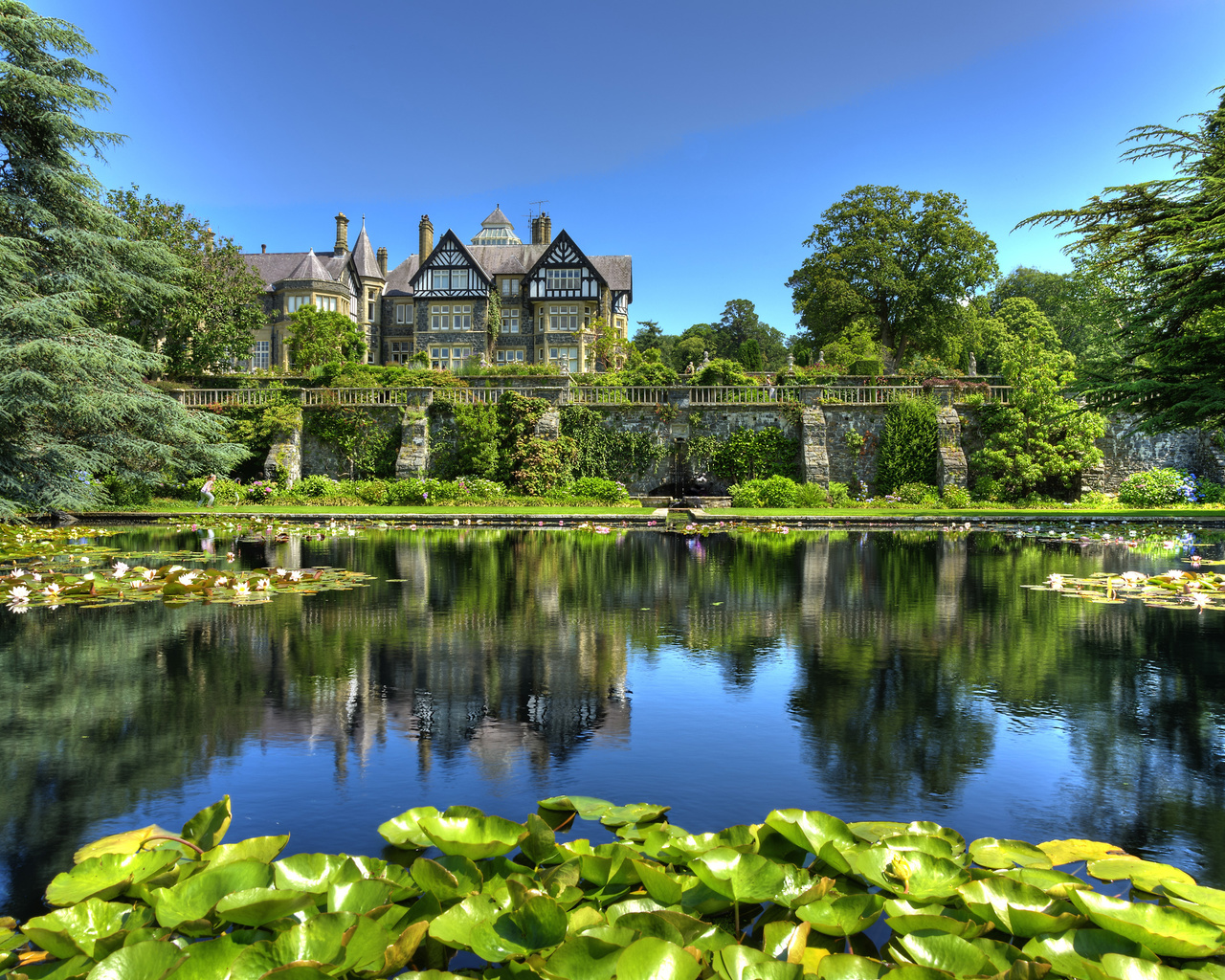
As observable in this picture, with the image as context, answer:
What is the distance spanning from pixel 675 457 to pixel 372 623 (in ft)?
72.4

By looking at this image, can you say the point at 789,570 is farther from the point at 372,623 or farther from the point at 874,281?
the point at 874,281

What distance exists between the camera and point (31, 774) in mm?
3879

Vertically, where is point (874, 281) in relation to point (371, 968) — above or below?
above

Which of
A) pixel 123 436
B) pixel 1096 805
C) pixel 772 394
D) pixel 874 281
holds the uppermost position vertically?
pixel 874 281

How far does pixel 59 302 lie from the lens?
17062 millimetres

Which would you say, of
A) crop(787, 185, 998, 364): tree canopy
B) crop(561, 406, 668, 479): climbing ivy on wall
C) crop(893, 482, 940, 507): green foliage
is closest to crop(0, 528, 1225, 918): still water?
crop(893, 482, 940, 507): green foliage

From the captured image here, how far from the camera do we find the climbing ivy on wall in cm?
2888

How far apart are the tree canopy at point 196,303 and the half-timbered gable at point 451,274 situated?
13978 millimetres

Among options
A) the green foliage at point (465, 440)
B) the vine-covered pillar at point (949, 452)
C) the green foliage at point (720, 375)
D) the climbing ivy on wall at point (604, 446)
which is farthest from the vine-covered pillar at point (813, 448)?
the green foliage at point (465, 440)

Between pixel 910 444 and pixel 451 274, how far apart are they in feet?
111

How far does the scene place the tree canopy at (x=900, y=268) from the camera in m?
40.1

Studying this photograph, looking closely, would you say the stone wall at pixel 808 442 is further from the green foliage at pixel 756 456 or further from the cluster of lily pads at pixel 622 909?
the cluster of lily pads at pixel 622 909

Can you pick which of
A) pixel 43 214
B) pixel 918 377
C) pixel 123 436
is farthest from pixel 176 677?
pixel 918 377

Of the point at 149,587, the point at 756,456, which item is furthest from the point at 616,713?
the point at 756,456
